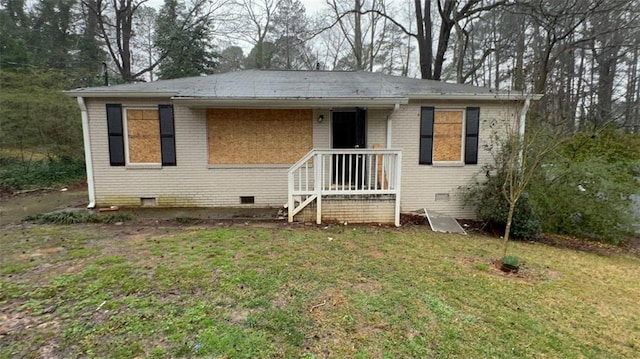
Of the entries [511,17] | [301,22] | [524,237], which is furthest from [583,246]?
[301,22]

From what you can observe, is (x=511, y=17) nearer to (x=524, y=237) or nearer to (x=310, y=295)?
(x=524, y=237)

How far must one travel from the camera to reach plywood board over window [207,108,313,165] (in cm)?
753


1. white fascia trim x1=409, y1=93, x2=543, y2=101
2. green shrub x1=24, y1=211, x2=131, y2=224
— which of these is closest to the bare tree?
green shrub x1=24, y1=211, x2=131, y2=224

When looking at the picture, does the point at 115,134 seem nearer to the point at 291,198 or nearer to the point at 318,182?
the point at 291,198

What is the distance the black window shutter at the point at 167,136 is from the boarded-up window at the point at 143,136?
0.32ft

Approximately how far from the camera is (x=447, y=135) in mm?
7672

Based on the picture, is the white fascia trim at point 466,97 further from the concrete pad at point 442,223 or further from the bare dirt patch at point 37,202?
the bare dirt patch at point 37,202

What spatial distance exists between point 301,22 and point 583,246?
19.7 meters

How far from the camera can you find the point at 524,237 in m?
7.05

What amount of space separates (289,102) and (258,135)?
1.20 metres

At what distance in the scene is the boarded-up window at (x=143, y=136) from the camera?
7266mm

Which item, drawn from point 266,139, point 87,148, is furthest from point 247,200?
point 87,148

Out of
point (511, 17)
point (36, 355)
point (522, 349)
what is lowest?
point (522, 349)

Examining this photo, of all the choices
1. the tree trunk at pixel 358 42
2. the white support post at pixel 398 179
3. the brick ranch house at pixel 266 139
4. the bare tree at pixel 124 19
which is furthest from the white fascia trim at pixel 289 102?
the tree trunk at pixel 358 42
